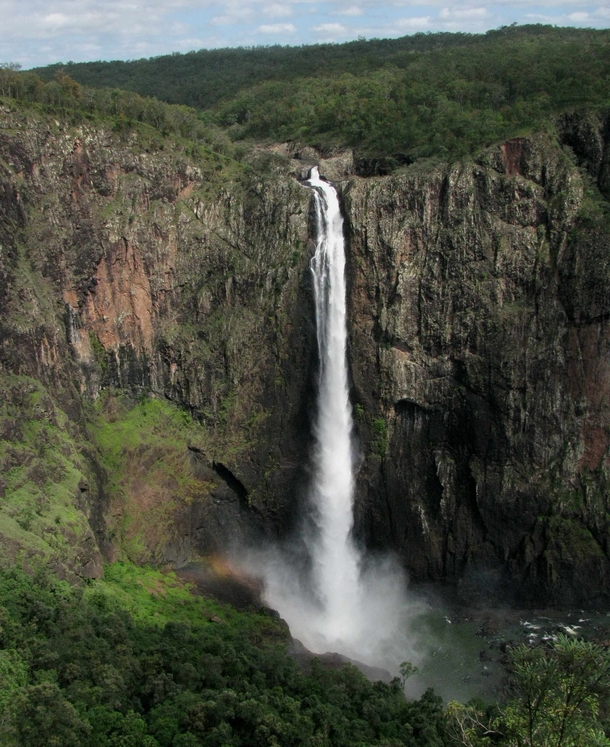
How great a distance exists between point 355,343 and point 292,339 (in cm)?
324

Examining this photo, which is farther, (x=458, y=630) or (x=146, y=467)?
(x=146, y=467)

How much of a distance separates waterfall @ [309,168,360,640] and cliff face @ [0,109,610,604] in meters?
0.77

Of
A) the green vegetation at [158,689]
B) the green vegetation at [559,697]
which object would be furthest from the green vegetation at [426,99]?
the green vegetation at [559,697]

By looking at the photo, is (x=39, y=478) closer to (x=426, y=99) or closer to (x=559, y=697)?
(x=559, y=697)

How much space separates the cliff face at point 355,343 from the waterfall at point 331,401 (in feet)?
2.52

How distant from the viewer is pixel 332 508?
3831 centimetres

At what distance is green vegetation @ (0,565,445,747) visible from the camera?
20031 millimetres

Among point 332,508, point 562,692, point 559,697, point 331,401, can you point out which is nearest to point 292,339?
point 331,401

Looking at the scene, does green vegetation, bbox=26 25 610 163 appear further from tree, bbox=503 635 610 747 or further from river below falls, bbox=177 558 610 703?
tree, bbox=503 635 610 747

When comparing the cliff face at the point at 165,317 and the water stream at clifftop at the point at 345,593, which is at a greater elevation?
the cliff face at the point at 165,317

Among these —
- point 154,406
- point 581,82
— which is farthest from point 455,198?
point 154,406

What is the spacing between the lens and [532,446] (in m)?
36.0

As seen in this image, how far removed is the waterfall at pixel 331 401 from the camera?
38188mm

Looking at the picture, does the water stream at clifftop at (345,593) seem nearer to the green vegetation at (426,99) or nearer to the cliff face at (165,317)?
the cliff face at (165,317)
